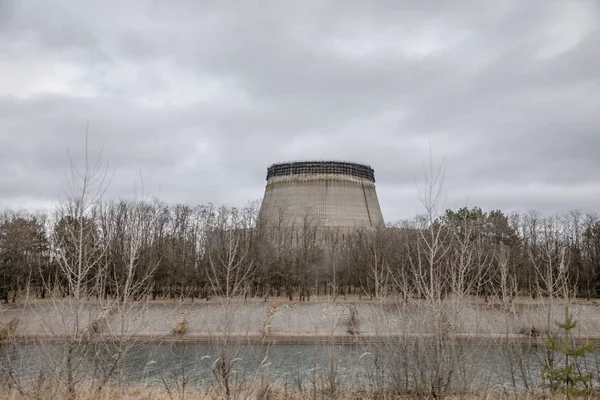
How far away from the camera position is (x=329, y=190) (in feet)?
130

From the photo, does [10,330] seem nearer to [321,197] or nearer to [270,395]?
[270,395]

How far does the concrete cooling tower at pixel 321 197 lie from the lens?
39625 mm

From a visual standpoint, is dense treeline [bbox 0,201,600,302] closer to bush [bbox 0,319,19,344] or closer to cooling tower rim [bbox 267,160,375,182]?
cooling tower rim [bbox 267,160,375,182]

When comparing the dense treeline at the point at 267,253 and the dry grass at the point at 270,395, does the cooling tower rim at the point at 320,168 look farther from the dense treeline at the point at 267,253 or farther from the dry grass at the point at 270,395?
the dry grass at the point at 270,395

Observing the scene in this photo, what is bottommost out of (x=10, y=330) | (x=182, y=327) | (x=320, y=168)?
(x=182, y=327)

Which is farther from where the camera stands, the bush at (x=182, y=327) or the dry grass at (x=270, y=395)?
the bush at (x=182, y=327)

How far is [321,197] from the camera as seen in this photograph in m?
→ 39.8

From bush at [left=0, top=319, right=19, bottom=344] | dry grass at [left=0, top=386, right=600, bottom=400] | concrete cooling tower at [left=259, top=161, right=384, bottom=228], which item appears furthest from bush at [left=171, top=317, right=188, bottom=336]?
concrete cooling tower at [left=259, top=161, right=384, bottom=228]

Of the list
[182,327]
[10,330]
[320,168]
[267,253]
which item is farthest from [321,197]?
[10,330]

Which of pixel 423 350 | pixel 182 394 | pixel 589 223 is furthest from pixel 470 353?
pixel 589 223

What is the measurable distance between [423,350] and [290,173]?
33295 millimetres

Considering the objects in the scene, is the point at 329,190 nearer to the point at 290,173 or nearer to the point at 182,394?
the point at 290,173

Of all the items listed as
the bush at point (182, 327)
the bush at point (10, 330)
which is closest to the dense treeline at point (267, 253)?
the bush at point (182, 327)

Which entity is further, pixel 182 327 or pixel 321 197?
pixel 321 197
